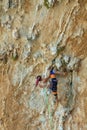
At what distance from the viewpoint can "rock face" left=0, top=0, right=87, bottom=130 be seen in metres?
10.5

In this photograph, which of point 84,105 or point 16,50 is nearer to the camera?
point 84,105

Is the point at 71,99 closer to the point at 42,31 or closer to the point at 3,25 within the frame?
the point at 42,31

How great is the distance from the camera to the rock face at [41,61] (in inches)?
412

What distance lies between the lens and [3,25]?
37.1 ft

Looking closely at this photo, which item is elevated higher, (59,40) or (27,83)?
(59,40)

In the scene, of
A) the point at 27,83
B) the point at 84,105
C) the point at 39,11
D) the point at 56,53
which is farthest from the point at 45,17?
the point at 84,105

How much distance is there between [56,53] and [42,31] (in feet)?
2.37

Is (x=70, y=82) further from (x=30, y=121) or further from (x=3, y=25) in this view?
(x=3, y=25)

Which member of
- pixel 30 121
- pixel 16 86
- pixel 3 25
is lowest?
pixel 30 121

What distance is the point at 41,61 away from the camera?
10.8 m

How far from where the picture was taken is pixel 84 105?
1032 cm

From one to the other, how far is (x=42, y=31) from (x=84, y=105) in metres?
2.17

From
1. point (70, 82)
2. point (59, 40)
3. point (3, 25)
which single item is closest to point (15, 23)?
point (3, 25)

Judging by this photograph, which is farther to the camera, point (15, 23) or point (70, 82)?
point (15, 23)
